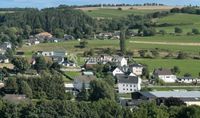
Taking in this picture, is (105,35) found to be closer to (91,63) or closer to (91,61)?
(91,61)

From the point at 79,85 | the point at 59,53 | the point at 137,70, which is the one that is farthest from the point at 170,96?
the point at 59,53

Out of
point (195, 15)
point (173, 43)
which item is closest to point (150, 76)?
point (173, 43)

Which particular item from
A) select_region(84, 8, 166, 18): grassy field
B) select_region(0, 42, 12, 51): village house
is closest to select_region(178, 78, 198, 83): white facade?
select_region(0, 42, 12, 51): village house

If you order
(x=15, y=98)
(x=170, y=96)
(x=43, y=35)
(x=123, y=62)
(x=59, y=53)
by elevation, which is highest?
(x=15, y=98)

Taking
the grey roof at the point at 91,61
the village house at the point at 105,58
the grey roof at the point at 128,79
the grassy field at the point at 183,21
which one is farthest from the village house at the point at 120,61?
the grassy field at the point at 183,21

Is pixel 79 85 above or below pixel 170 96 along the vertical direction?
below
